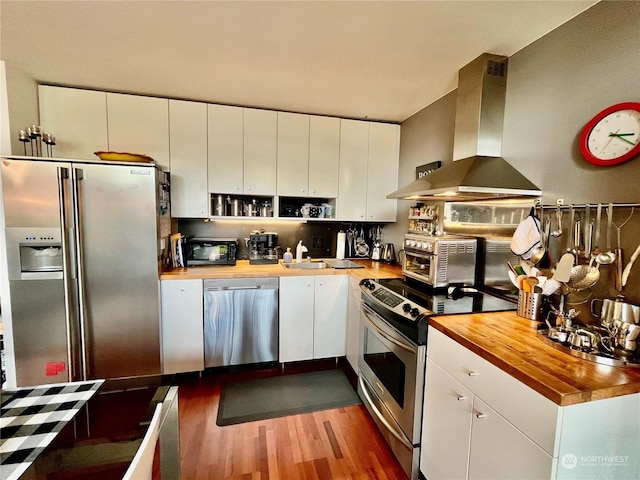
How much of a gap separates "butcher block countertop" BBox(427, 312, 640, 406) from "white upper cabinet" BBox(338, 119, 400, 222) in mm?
1727

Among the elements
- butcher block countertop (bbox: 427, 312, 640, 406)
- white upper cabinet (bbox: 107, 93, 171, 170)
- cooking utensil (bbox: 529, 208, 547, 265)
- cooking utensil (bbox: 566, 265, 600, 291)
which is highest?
white upper cabinet (bbox: 107, 93, 171, 170)

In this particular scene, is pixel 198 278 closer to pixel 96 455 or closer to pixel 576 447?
pixel 96 455

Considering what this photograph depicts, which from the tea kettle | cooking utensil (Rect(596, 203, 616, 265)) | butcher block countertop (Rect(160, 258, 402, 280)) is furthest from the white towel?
the tea kettle

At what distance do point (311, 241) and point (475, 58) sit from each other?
2070 millimetres

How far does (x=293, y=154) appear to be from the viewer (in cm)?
271

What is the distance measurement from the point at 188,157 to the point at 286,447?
92.5 inches

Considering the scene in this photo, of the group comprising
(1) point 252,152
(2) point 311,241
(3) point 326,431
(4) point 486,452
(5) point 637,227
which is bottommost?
(3) point 326,431

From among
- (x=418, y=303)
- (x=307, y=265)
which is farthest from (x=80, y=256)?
(x=418, y=303)

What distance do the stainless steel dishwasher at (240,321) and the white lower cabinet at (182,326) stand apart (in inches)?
2.4

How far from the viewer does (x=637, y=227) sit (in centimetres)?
113

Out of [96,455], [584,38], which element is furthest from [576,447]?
[584,38]

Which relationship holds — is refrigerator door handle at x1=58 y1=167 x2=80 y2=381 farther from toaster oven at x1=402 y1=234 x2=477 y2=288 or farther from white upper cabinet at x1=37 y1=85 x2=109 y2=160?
toaster oven at x1=402 y1=234 x2=477 y2=288

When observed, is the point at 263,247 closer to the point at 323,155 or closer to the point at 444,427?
the point at 323,155

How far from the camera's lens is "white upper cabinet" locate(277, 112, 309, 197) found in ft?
8.79
